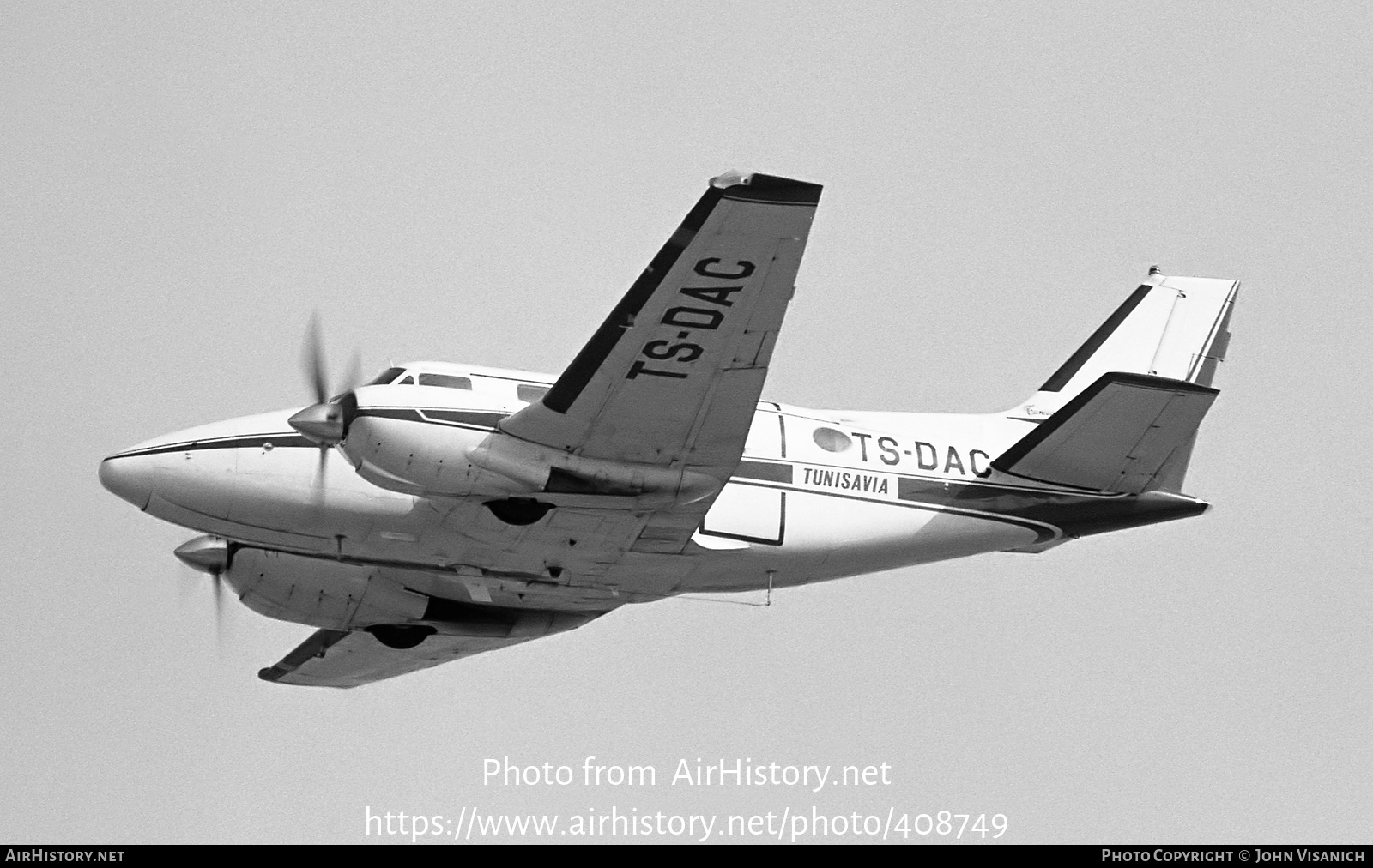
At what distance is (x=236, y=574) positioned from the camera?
88.0 ft

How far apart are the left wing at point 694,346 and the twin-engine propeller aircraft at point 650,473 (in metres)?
0.03

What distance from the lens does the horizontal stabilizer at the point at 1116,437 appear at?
992 inches

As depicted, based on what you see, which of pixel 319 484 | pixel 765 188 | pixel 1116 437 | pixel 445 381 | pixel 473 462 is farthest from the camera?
pixel 1116 437

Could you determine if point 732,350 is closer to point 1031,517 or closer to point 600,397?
point 600,397

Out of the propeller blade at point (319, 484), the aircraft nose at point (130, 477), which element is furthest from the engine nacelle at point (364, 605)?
the aircraft nose at point (130, 477)

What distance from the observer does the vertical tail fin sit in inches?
1200

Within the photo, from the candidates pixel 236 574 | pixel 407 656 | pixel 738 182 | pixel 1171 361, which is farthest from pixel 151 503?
pixel 1171 361

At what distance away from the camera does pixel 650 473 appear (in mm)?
23047

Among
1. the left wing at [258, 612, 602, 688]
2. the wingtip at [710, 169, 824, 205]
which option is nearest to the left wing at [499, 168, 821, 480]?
the wingtip at [710, 169, 824, 205]

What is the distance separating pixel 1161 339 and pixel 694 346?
12.5 m

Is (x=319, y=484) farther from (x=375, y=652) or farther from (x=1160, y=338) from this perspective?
(x=1160, y=338)

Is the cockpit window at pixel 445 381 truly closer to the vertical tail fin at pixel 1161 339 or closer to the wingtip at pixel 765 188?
the wingtip at pixel 765 188

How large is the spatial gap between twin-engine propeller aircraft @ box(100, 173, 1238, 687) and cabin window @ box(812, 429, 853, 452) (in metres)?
0.04

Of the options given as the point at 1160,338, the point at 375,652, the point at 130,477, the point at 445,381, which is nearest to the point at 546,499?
the point at 445,381
